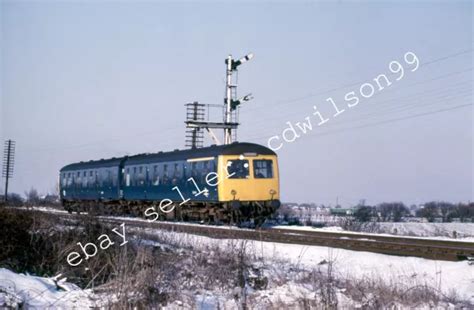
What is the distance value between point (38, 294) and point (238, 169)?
1445 centimetres

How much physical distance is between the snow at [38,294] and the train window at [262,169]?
1402 cm

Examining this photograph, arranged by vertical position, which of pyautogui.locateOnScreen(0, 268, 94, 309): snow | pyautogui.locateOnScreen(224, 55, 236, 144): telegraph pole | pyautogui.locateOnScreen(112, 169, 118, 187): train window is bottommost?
pyautogui.locateOnScreen(0, 268, 94, 309): snow

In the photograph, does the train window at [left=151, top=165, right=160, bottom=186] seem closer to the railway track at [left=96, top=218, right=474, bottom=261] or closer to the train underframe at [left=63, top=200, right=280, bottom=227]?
the train underframe at [left=63, top=200, right=280, bottom=227]

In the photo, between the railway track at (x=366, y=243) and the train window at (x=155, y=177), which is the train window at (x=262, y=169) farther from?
the train window at (x=155, y=177)

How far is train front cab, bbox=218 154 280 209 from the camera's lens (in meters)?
21.7

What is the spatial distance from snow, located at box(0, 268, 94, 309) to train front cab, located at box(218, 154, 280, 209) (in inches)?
510

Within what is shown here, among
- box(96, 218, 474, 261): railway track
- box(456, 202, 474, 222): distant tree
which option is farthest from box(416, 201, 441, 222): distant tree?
box(96, 218, 474, 261): railway track

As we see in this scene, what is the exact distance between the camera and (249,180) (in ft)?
73.2

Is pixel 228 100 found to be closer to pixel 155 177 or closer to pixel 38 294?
pixel 155 177

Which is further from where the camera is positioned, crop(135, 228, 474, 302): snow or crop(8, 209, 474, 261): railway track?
crop(8, 209, 474, 261): railway track

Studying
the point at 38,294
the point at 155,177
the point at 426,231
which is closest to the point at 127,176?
the point at 155,177

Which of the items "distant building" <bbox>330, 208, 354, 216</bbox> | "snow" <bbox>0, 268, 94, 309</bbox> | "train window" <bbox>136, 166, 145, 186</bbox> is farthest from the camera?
"distant building" <bbox>330, 208, 354, 216</bbox>

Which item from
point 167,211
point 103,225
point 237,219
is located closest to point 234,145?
point 237,219

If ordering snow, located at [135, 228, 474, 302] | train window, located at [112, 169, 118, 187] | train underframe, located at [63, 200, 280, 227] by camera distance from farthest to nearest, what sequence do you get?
train window, located at [112, 169, 118, 187], train underframe, located at [63, 200, 280, 227], snow, located at [135, 228, 474, 302]
